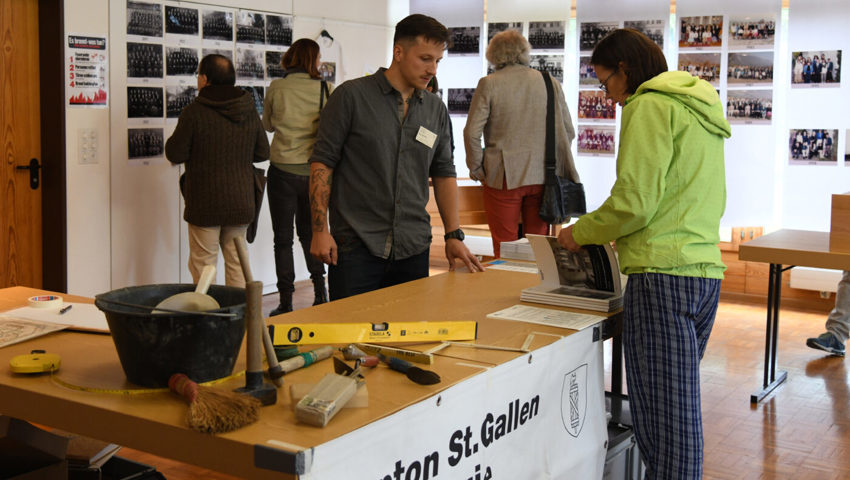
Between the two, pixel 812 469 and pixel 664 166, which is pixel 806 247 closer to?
pixel 812 469

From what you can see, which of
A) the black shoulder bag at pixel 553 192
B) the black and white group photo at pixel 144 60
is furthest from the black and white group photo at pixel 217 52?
the black shoulder bag at pixel 553 192

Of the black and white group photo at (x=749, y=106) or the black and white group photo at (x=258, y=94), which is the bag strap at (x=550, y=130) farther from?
the black and white group photo at (x=749, y=106)

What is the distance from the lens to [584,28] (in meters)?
7.46

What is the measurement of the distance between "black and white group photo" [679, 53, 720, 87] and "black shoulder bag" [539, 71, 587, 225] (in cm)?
253

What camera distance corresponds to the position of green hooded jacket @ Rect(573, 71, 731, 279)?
2.27 meters

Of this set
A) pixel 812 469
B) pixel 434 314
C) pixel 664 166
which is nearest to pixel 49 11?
pixel 434 314

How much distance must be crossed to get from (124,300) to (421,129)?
5.00 ft

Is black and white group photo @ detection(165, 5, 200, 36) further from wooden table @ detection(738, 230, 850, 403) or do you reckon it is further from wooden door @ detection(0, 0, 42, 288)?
wooden table @ detection(738, 230, 850, 403)

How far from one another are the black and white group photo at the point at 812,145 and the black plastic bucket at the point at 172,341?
596cm

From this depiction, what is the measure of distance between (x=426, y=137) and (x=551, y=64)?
15.9ft

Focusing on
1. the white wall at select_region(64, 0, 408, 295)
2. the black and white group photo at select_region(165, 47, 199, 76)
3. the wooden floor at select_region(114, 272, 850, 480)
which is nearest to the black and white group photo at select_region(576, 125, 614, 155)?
the wooden floor at select_region(114, 272, 850, 480)

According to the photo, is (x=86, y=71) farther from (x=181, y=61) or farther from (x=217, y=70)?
(x=217, y=70)

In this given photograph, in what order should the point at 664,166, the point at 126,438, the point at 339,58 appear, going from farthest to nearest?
the point at 339,58
the point at 664,166
the point at 126,438

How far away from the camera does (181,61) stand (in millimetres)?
5789
